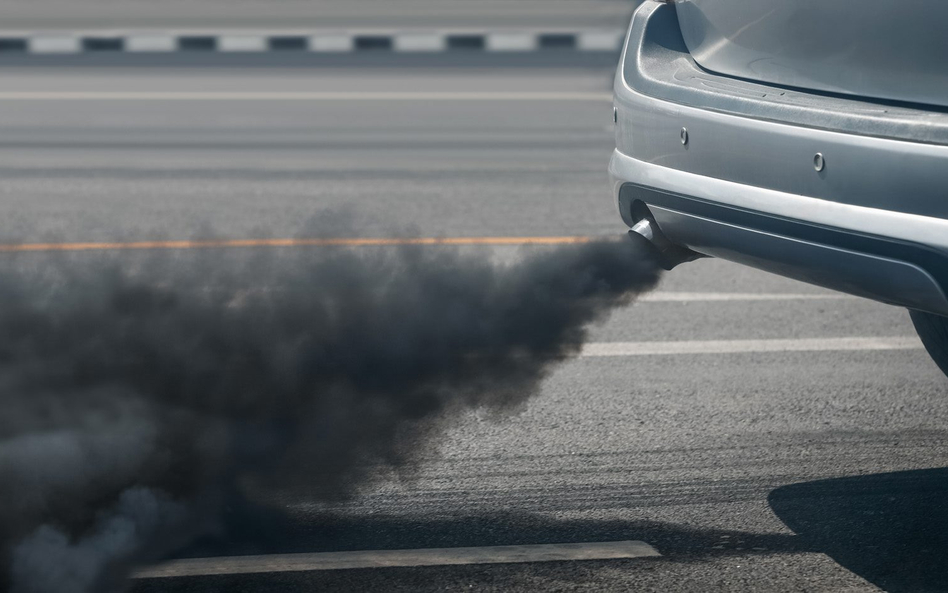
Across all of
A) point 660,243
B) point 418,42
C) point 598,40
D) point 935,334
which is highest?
point 660,243

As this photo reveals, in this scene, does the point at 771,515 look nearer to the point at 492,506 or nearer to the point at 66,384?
the point at 492,506

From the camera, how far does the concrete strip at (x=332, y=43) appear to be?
16562 mm

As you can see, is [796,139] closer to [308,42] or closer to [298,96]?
[298,96]

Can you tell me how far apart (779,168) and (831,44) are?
0.35 meters

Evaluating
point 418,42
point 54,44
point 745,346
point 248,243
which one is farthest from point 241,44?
point 745,346

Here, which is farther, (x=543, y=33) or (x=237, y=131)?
(x=543, y=33)

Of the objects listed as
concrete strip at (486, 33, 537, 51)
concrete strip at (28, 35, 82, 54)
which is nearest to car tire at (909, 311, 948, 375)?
concrete strip at (486, 33, 537, 51)

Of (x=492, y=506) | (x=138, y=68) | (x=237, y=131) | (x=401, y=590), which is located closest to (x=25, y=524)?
(x=401, y=590)

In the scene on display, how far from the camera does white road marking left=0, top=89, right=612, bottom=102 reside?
12.9 meters

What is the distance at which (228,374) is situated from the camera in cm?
370

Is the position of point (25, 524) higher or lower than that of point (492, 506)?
higher

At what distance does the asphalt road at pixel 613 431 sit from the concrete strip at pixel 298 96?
349cm

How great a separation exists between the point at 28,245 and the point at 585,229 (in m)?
3.46

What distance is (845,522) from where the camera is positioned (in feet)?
11.4
